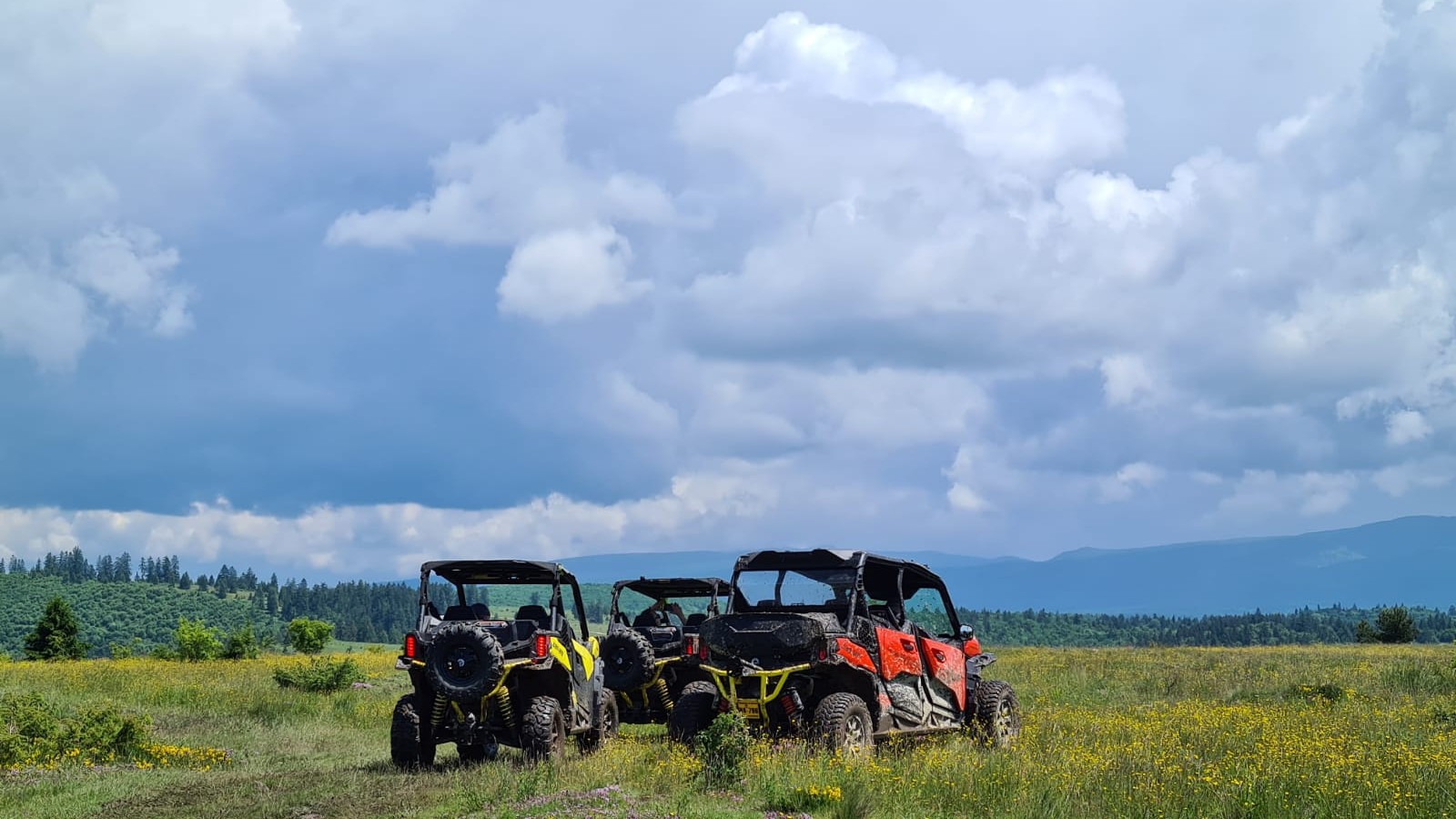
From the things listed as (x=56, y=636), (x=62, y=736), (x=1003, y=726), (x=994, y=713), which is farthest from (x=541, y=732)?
(x=56, y=636)

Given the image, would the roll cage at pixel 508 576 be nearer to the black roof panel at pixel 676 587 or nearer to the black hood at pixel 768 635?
the black hood at pixel 768 635

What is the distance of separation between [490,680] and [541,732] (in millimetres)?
1004

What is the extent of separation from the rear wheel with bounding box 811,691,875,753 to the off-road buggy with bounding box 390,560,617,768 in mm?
3898

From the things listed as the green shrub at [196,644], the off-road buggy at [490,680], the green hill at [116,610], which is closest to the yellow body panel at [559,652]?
the off-road buggy at [490,680]

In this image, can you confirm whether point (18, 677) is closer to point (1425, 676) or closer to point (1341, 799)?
point (1341, 799)

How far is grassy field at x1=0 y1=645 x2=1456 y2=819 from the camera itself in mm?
11062

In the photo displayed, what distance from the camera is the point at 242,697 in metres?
25.8

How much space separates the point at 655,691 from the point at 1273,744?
33.3 ft

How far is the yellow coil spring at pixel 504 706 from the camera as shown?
50.5ft

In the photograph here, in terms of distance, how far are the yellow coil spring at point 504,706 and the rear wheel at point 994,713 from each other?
6660 millimetres

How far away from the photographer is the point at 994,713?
1681 cm

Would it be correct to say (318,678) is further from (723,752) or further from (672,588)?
(723,752)

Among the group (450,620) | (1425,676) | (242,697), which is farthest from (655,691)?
(1425,676)

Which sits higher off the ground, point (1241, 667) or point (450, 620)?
point (450, 620)
